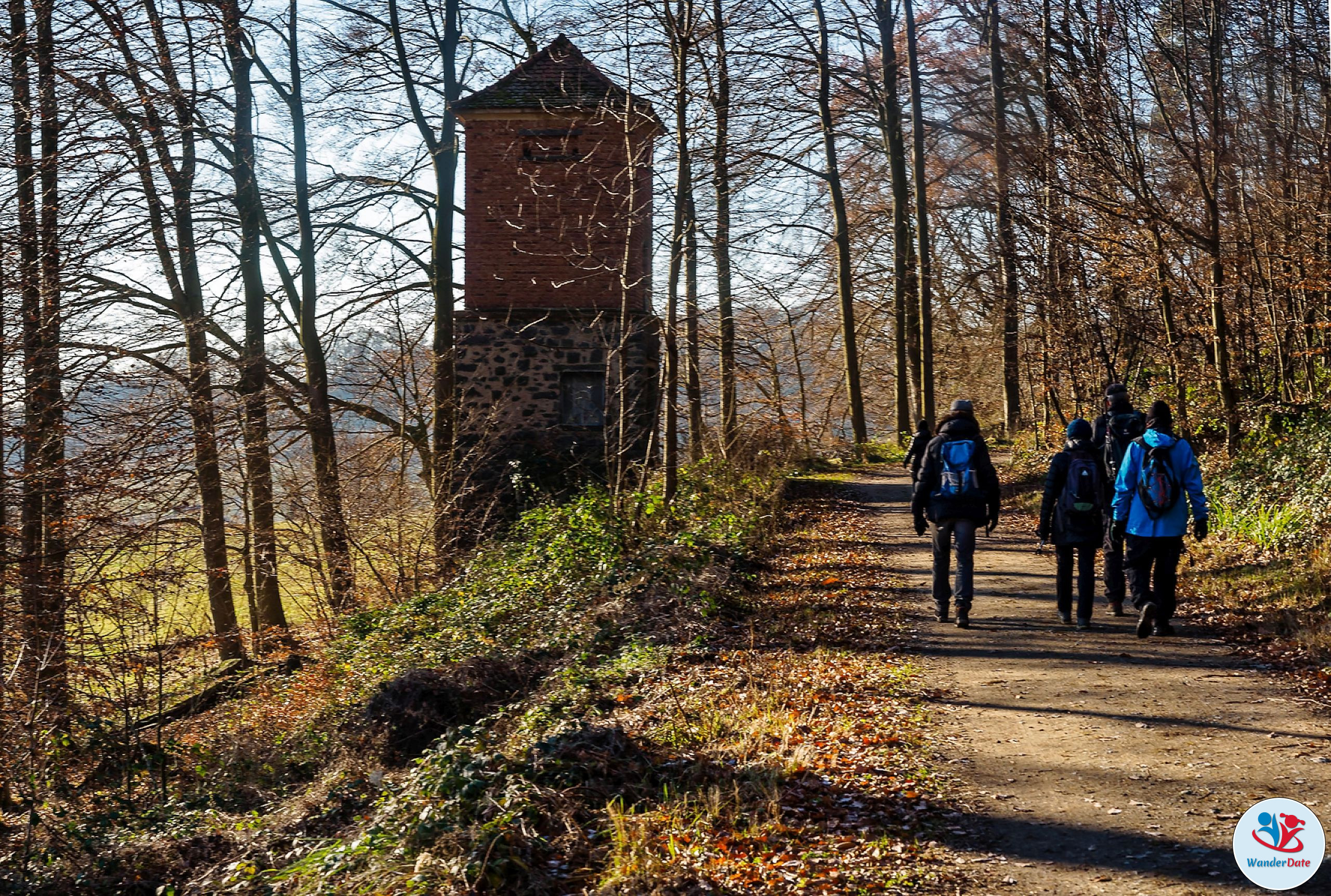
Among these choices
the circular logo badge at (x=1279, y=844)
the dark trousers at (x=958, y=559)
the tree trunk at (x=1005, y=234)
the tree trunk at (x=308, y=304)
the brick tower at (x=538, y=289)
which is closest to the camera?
the circular logo badge at (x=1279, y=844)

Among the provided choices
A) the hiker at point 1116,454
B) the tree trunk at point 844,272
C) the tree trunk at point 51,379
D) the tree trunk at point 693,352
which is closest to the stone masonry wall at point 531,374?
the tree trunk at point 693,352

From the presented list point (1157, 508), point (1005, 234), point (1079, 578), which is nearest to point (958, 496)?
point (1079, 578)

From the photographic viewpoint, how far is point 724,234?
22.3 m

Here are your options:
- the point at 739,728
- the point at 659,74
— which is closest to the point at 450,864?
the point at 739,728

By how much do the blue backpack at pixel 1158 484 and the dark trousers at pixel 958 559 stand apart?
142 centimetres

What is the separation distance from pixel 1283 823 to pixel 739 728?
319 centimetres

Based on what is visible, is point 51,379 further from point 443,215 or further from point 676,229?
point 443,215

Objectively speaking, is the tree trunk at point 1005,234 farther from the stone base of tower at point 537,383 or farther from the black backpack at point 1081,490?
the black backpack at point 1081,490

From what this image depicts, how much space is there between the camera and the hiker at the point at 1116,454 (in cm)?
1027

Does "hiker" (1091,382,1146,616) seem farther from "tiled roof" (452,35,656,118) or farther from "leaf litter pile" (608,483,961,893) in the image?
"tiled roof" (452,35,656,118)

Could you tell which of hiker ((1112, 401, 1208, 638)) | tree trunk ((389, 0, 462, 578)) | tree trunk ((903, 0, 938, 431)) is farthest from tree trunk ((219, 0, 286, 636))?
tree trunk ((903, 0, 938, 431))

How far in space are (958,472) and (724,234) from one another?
13443 millimetres

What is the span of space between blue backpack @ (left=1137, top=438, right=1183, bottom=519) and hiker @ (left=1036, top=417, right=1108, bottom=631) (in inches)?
21.1

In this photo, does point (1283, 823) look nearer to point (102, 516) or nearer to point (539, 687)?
point (539, 687)
